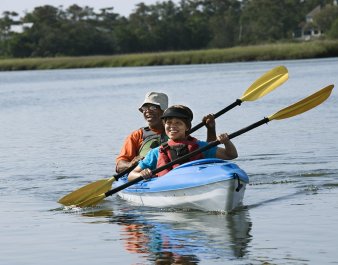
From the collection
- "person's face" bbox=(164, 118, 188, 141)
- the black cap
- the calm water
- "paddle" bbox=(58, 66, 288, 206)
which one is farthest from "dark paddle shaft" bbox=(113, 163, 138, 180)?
the black cap

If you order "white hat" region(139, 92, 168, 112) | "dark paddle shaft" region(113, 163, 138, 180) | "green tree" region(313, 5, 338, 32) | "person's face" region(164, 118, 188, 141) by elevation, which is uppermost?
"green tree" region(313, 5, 338, 32)

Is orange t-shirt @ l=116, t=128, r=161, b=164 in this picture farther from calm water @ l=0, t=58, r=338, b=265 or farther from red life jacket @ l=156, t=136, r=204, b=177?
red life jacket @ l=156, t=136, r=204, b=177

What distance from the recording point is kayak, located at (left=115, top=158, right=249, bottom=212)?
11.7 meters

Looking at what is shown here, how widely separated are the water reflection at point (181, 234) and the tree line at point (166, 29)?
80.2 metres

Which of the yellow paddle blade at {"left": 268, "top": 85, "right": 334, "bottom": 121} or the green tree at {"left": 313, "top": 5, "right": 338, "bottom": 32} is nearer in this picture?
the yellow paddle blade at {"left": 268, "top": 85, "right": 334, "bottom": 121}

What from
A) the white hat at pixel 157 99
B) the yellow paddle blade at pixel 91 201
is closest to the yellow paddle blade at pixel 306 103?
the white hat at pixel 157 99

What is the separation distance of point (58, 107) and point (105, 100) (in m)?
2.79

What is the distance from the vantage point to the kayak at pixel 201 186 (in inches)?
459

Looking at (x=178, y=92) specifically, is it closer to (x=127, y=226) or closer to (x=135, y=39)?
(x=127, y=226)

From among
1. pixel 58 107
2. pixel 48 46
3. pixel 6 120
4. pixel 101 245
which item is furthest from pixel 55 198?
pixel 48 46

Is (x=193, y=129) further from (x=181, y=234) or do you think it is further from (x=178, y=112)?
(x=181, y=234)

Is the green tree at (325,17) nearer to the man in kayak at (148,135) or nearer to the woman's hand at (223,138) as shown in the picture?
the man in kayak at (148,135)

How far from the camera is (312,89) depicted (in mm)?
36438

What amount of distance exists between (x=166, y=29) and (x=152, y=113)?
4122 inches
